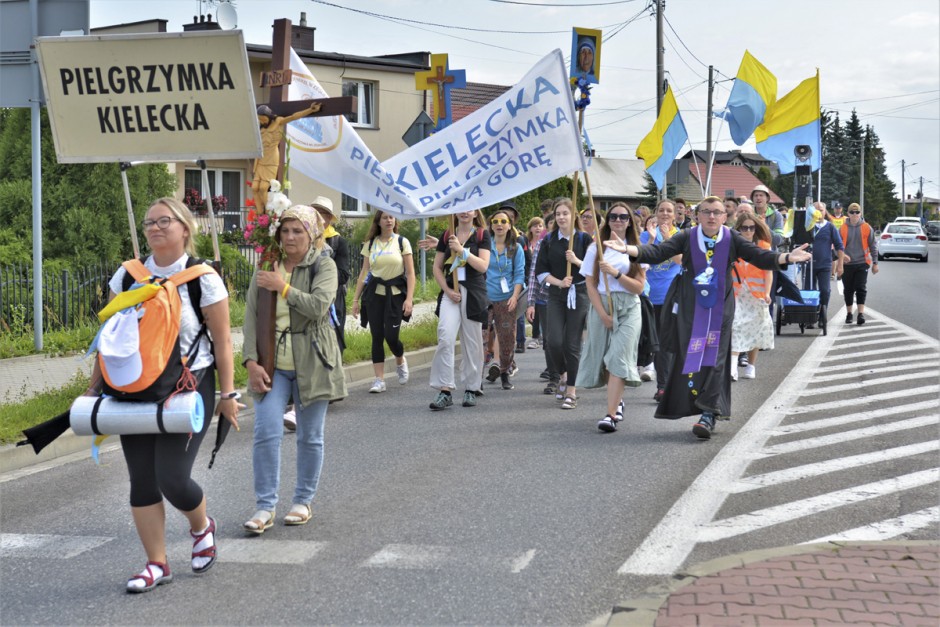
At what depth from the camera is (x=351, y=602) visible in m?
4.76

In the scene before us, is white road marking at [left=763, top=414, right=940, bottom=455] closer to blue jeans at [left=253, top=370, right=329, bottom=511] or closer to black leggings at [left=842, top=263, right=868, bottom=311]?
blue jeans at [left=253, top=370, right=329, bottom=511]

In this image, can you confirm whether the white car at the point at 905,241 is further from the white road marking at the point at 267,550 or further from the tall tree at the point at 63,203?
the white road marking at the point at 267,550

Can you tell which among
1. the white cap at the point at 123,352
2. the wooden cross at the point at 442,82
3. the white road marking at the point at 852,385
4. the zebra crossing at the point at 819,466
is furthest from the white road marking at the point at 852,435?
the wooden cross at the point at 442,82

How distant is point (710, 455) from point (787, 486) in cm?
102

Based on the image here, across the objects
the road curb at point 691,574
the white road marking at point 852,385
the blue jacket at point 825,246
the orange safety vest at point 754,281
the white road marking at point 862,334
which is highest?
the blue jacket at point 825,246

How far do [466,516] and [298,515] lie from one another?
897 millimetres

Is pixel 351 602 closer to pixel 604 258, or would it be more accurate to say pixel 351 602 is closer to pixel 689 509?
pixel 689 509

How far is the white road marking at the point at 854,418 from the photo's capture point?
8.80 meters

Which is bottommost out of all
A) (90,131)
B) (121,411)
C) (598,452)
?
(598,452)

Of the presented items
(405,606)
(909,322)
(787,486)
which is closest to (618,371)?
(787,486)

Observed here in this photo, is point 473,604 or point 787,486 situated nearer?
point 473,604

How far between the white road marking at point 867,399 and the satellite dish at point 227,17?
542cm

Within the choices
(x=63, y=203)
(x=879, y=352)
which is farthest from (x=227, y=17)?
(x=879, y=352)

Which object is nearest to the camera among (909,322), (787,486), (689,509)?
(689,509)
